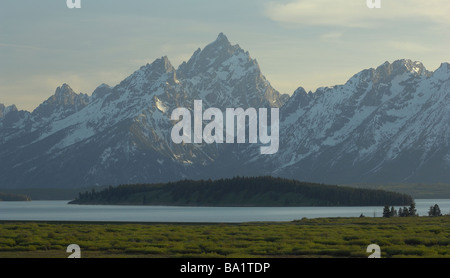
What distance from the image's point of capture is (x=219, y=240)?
120812 mm

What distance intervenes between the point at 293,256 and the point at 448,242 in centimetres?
2518

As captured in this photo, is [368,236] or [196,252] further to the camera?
[368,236]

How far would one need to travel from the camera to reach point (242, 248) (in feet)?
349

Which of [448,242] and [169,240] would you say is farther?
[169,240]
